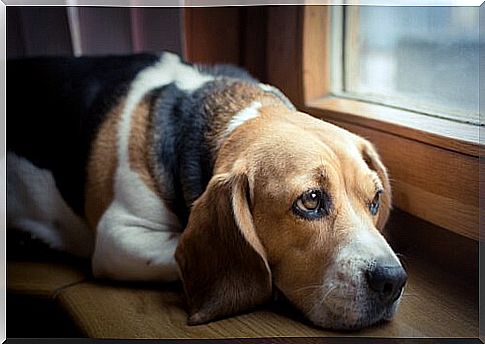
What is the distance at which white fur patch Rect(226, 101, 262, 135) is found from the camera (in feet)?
2.84

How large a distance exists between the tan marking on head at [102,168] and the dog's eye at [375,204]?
0.32 m

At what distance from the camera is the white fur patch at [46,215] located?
947 mm

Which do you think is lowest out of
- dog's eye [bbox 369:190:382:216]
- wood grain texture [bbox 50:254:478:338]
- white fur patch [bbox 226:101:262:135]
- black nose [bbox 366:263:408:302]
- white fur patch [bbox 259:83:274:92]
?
wood grain texture [bbox 50:254:478:338]

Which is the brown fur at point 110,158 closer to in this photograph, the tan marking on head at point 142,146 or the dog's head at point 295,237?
the tan marking on head at point 142,146

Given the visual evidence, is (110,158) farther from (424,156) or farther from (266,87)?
(424,156)

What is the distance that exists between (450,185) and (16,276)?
524 millimetres

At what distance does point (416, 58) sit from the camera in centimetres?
83

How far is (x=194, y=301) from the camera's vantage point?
796mm

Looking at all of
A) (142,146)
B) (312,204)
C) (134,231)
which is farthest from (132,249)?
(312,204)

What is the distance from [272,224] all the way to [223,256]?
6 centimetres

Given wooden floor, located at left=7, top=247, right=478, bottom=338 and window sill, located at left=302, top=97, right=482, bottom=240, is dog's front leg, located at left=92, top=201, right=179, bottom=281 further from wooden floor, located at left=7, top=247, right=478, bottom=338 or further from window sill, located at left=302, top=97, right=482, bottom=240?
window sill, located at left=302, top=97, right=482, bottom=240

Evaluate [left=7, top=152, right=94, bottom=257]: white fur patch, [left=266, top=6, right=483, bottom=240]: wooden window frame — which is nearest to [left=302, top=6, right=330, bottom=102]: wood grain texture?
[left=266, top=6, right=483, bottom=240]: wooden window frame

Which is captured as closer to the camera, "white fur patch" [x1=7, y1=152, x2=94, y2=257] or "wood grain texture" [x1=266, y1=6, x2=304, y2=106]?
"wood grain texture" [x1=266, y1=6, x2=304, y2=106]

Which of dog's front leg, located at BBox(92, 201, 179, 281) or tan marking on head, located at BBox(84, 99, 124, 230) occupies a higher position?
tan marking on head, located at BBox(84, 99, 124, 230)
